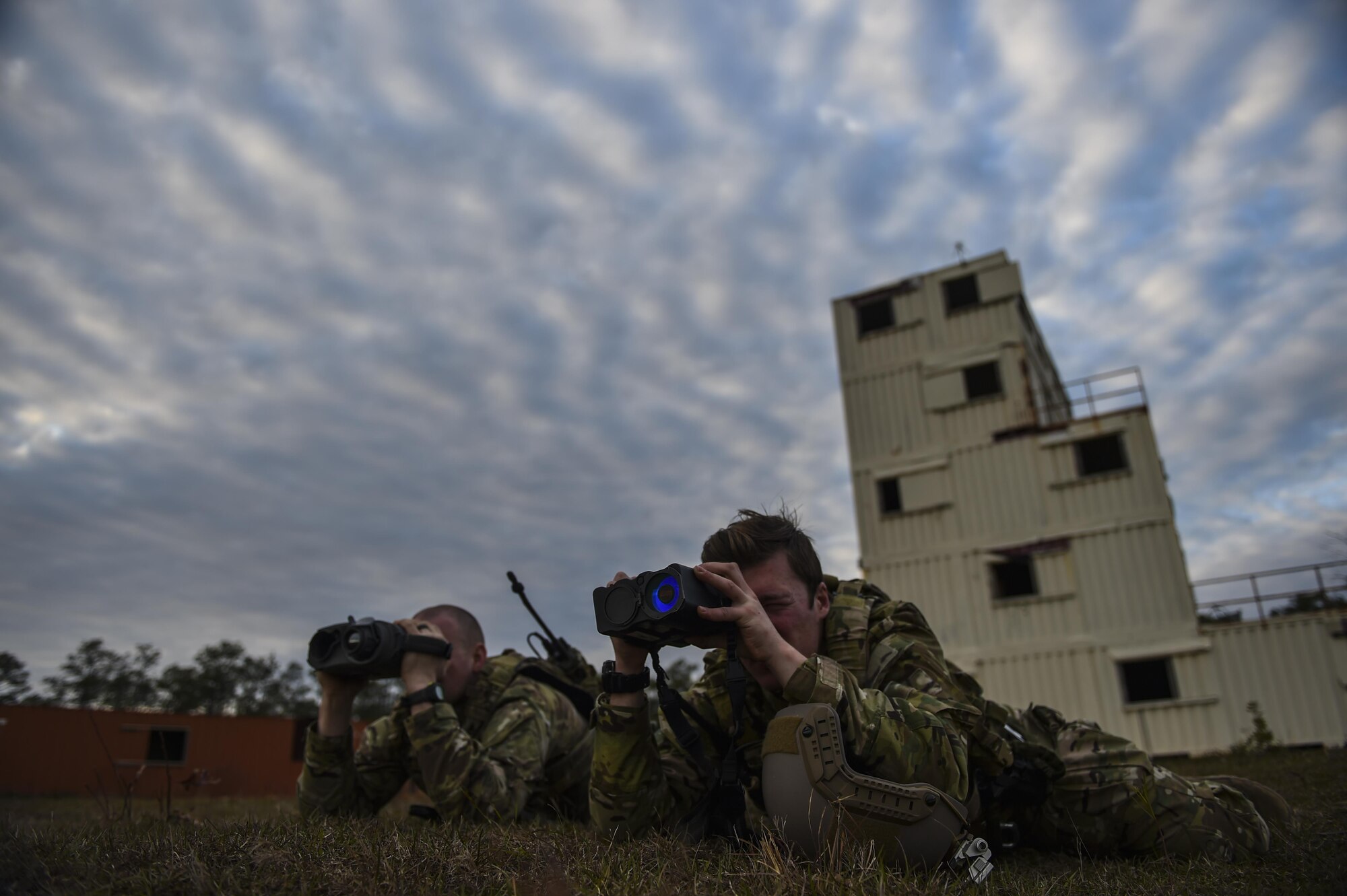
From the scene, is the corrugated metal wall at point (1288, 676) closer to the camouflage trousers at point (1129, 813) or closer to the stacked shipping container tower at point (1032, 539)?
the stacked shipping container tower at point (1032, 539)

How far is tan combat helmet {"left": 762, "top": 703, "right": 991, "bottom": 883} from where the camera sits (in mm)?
2395

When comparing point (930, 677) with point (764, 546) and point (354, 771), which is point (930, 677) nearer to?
point (764, 546)

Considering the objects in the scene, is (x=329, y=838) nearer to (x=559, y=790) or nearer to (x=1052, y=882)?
(x=1052, y=882)

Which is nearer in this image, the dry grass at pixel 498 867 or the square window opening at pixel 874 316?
the dry grass at pixel 498 867

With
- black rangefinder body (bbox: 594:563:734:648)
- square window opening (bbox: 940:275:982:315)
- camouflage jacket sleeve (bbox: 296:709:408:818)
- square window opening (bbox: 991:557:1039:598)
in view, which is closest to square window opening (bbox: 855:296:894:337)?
square window opening (bbox: 940:275:982:315)

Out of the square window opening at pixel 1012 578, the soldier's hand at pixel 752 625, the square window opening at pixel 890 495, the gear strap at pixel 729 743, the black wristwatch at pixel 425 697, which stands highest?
the square window opening at pixel 890 495

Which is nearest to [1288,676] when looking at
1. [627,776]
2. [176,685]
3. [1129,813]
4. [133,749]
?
[1129,813]

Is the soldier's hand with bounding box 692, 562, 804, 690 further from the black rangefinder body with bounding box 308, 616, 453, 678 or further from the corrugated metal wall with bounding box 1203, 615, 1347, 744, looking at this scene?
the corrugated metal wall with bounding box 1203, 615, 1347, 744

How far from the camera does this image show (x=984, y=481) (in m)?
19.3

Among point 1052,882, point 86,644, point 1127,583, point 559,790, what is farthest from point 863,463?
point 86,644

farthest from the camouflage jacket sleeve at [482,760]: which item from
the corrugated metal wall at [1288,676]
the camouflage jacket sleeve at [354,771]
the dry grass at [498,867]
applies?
the corrugated metal wall at [1288,676]

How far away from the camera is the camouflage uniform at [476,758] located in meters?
4.09

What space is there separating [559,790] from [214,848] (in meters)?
2.93

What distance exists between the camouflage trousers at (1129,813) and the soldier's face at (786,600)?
1062mm
